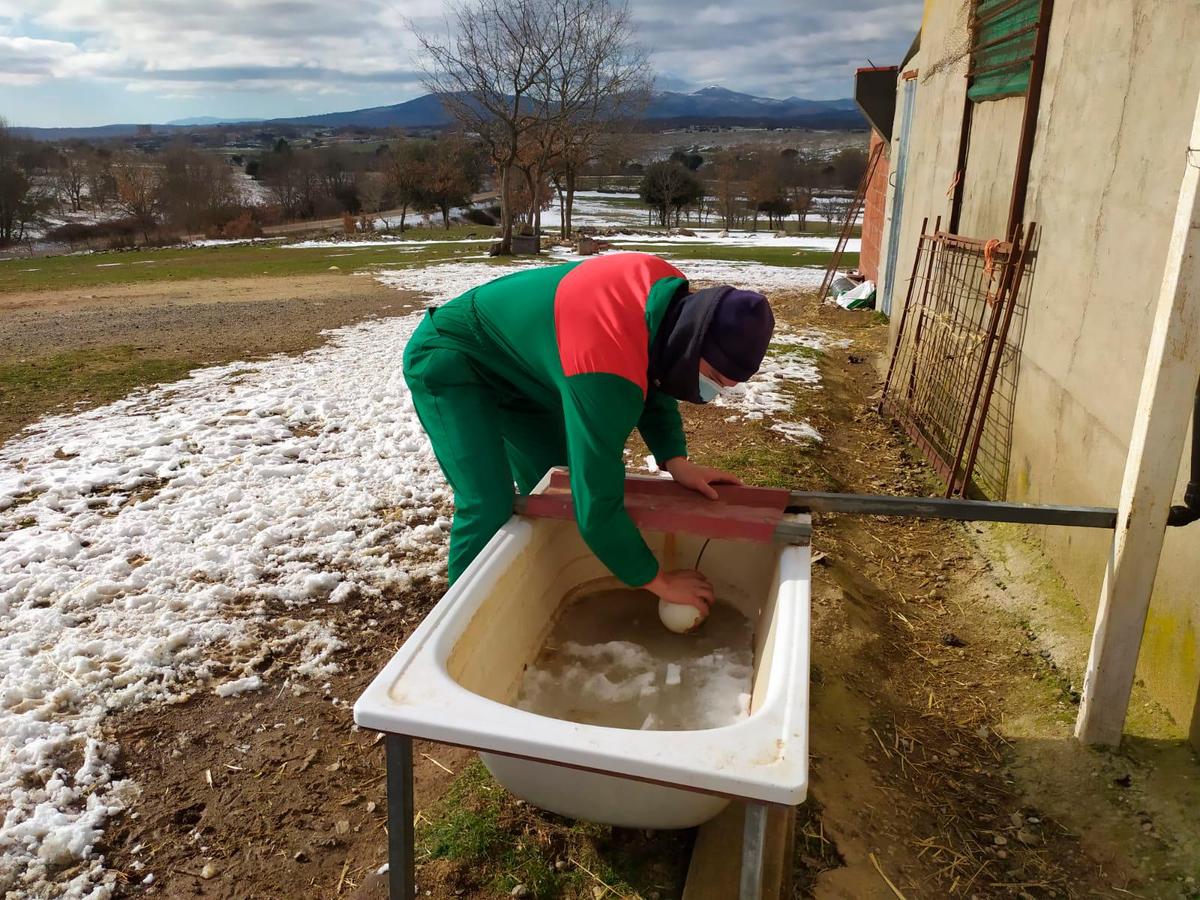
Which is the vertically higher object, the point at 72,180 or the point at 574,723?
the point at 72,180

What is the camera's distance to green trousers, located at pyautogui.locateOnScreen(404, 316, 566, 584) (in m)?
2.21

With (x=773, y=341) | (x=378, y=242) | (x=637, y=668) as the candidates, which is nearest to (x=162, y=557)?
(x=637, y=668)

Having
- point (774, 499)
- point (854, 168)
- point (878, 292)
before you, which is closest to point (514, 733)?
point (774, 499)

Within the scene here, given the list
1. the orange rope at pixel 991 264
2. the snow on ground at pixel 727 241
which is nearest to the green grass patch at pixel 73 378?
the orange rope at pixel 991 264

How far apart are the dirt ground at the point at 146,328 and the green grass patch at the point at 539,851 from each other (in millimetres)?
4639

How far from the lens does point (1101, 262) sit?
284 cm

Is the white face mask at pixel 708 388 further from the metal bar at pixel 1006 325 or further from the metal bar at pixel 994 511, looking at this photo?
the metal bar at pixel 1006 325

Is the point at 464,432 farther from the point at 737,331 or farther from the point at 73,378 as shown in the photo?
the point at 73,378

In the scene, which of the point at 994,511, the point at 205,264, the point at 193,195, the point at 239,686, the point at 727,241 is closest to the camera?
the point at 994,511

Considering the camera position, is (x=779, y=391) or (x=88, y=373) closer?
(x=779, y=391)

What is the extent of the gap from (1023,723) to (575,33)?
17202mm

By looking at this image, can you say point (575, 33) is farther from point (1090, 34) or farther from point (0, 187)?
point (0, 187)

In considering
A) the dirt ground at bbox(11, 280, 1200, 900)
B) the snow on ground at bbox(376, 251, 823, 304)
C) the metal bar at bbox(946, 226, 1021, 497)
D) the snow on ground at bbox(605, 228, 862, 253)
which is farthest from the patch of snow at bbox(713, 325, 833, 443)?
the snow on ground at bbox(605, 228, 862, 253)

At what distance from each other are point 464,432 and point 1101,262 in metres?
2.35
